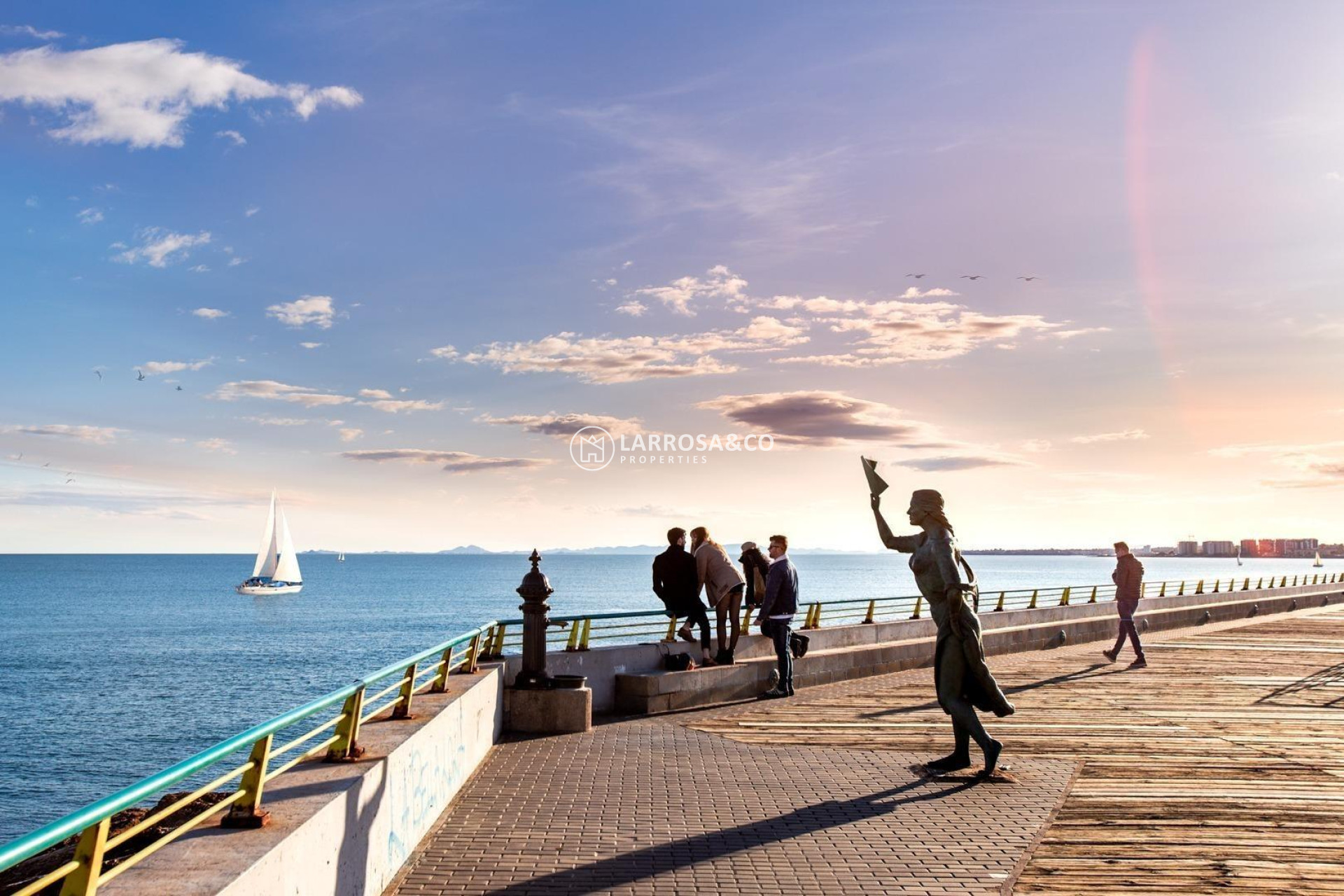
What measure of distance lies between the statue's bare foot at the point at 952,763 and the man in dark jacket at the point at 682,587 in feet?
16.9

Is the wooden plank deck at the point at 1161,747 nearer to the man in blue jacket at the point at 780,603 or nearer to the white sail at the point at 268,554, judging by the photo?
the man in blue jacket at the point at 780,603

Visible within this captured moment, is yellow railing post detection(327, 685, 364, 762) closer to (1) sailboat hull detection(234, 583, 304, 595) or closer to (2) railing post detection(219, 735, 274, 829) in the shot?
(2) railing post detection(219, 735, 274, 829)

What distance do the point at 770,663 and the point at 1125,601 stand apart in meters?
7.90

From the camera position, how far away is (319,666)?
72.1m

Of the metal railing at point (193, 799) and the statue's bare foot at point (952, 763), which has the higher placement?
the metal railing at point (193, 799)

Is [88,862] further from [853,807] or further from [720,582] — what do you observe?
[720,582]

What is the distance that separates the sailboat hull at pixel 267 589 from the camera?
159000 mm

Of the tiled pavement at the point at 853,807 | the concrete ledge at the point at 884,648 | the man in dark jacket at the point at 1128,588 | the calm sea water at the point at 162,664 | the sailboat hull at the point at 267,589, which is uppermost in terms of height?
the man in dark jacket at the point at 1128,588

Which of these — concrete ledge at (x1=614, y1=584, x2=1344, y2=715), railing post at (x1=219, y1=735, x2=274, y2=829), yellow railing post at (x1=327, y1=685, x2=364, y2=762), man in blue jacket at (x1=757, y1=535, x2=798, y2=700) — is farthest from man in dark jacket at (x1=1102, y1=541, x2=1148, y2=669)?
railing post at (x1=219, y1=735, x2=274, y2=829)

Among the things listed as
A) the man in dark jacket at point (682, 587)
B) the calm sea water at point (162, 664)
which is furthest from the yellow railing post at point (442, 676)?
the calm sea water at point (162, 664)

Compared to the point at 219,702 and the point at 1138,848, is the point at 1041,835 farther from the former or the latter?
the point at 219,702

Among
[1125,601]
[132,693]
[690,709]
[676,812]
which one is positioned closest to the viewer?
[676,812]

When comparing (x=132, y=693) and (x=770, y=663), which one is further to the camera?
(x=132, y=693)

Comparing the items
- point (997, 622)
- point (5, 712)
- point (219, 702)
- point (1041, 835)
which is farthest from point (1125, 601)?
point (5, 712)
